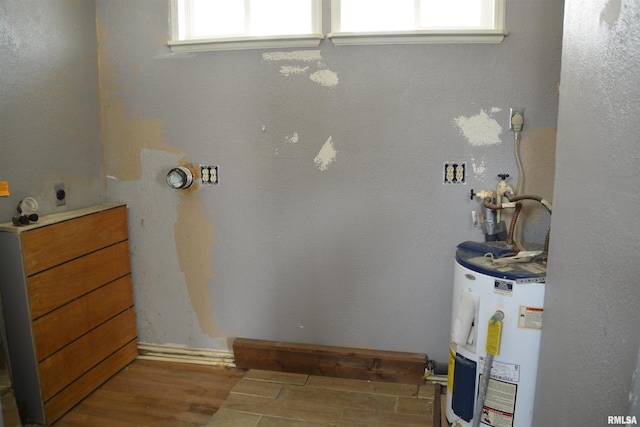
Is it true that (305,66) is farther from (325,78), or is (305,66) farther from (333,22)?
(333,22)

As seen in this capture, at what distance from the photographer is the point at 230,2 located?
265 cm

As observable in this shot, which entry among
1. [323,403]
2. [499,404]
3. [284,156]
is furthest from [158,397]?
[499,404]

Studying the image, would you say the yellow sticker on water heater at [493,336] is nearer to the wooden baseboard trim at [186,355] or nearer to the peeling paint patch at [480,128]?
the peeling paint patch at [480,128]

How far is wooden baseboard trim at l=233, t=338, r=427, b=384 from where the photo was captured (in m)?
2.57

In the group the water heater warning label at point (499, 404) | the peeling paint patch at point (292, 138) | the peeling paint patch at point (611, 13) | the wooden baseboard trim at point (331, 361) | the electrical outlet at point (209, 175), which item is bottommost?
the wooden baseboard trim at point (331, 361)

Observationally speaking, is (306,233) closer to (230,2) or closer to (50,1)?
(230,2)

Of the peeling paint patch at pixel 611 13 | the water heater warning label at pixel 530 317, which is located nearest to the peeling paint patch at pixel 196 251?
the water heater warning label at pixel 530 317

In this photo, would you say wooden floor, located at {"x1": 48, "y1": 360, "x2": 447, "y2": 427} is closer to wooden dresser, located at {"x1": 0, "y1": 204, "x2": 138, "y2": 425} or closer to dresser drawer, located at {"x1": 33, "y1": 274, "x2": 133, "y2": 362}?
wooden dresser, located at {"x1": 0, "y1": 204, "x2": 138, "y2": 425}

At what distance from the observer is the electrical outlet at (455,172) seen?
244 centimetres

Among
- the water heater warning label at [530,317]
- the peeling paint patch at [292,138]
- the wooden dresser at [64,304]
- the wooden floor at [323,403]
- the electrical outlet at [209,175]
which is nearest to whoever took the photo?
the water heater warning label at [530,317]

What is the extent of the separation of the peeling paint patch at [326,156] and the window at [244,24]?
56cm

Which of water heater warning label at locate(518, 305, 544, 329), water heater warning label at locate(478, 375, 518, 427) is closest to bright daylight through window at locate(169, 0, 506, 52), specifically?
water heater warning label at locate(518, 305, 544, 329)

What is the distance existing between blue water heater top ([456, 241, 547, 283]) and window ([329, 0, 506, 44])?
1.08 metres

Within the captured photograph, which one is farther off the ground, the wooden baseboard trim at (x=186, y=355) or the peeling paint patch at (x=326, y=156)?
the peeling paint patch at (x=326, y=156)
